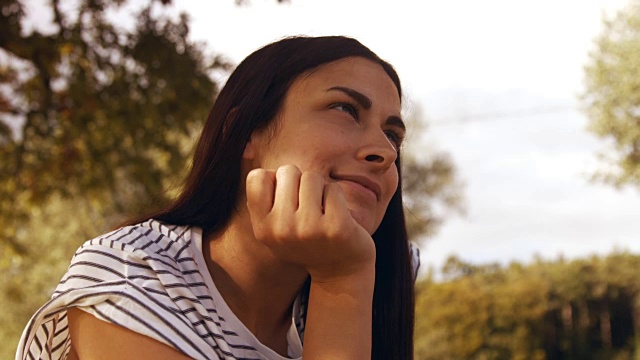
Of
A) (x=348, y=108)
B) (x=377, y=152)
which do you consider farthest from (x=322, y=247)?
(x=348, y=108)

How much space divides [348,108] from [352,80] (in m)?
0.09

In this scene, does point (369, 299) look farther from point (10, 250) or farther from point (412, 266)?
point (10, 250)

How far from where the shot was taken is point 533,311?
2014 centimetres

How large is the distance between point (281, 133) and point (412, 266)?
73cm

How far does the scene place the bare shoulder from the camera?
1728 millimetres

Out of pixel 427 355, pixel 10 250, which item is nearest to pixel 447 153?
pixel 427 355

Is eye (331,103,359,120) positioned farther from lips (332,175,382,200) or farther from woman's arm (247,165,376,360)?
woman's arm (247,165,376,360)

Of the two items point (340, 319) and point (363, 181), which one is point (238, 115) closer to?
point (363, 181)

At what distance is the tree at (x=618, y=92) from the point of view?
19500mm

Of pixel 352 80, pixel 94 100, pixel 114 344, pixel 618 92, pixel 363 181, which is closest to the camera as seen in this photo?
pixel 114 344

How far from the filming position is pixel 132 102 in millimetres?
9133

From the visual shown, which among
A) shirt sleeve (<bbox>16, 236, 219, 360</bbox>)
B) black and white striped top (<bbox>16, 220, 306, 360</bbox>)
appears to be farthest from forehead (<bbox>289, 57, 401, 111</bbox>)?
shirt sleeve (<bbox>16, 236, 219, 360</bbox>)

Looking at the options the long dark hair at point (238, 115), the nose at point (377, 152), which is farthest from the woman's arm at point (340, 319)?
the long dark hair at point (238, 115)

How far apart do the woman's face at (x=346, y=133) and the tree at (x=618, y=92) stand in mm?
18466
